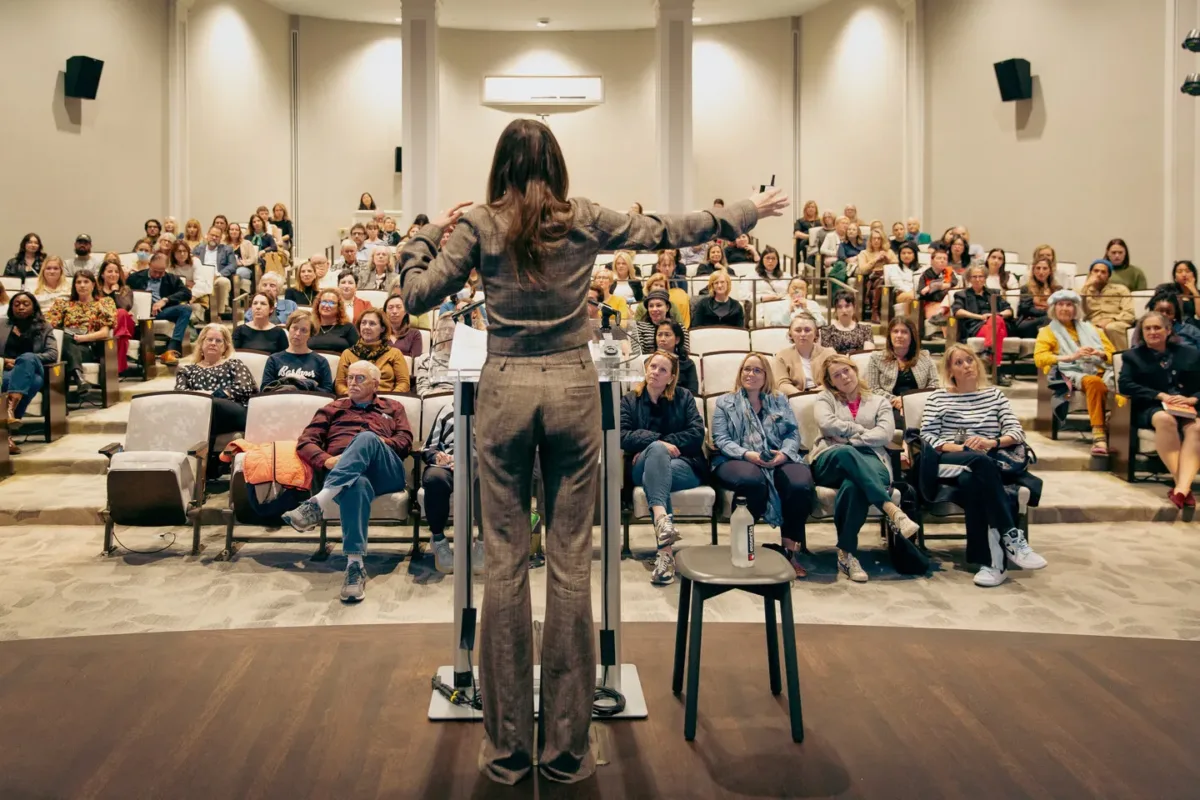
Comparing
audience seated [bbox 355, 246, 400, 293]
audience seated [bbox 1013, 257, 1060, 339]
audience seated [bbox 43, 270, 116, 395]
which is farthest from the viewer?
audience seated [bbox 355, 246, 400, 293]

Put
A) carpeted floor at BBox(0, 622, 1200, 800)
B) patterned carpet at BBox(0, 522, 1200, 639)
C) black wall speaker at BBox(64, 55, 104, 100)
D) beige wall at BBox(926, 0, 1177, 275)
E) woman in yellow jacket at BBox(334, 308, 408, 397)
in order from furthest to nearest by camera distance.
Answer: black wall speaker at BBox(64, 55, 104, 100), beige wall at BBox(926, 0, 1177, 275), woman in yellow jacket at BBox(334, 308, 408, 397), patterned carpet at BBox(0, 522, 1200, 639), carpeted floor at BBox(0, 622, 1200, 800)

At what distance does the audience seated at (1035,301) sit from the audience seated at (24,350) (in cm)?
656

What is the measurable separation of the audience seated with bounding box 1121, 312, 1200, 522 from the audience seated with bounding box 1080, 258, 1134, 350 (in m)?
1.48

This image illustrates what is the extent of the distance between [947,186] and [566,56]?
5.91 meters

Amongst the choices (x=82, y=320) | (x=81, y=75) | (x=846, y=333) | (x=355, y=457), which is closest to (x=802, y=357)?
(x=846, y=333)

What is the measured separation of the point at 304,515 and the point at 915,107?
1054cm

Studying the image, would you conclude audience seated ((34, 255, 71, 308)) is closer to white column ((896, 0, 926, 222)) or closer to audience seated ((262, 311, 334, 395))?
audience seated ((262, 311, 334, 395))

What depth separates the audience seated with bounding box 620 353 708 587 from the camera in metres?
5.00

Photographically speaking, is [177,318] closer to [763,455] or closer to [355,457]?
[355,457]

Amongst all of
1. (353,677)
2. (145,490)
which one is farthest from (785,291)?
(353,677)

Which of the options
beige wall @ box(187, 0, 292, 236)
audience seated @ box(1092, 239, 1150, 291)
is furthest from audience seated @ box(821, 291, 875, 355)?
beige wall @ box(187, 0, 292, 236)

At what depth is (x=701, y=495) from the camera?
16.6 ft

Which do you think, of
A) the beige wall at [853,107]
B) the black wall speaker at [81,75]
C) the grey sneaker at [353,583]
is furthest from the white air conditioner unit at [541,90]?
the grey sneaker at [353,583]

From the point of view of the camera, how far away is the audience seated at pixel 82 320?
7.42 m
